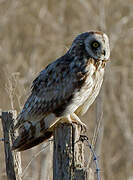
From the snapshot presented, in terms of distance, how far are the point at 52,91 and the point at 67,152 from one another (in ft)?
3.08

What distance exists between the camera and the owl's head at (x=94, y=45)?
3.81m

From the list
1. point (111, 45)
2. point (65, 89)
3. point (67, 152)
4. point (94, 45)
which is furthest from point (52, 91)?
point (111, 45)

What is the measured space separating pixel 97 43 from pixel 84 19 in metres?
5.06

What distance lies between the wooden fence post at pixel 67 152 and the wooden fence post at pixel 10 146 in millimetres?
511

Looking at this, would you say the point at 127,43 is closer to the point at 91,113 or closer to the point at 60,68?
the point at 91,113

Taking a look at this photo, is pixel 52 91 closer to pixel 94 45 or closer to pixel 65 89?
pixel 65 89

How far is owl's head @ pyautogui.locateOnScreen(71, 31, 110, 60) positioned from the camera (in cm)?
381

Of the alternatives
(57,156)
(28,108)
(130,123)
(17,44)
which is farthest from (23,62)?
(57,156)

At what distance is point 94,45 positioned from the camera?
3.81m

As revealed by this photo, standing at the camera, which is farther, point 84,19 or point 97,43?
point 84,19

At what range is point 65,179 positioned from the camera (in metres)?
3.07

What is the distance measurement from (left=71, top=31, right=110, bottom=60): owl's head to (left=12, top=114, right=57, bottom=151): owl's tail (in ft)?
1.92

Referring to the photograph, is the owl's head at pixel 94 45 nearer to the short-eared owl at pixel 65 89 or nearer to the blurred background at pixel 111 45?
the short-eared owl at pixel 65 89

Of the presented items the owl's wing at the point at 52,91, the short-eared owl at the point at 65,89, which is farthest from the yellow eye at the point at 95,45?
the owl's wing at the point at 52,91
